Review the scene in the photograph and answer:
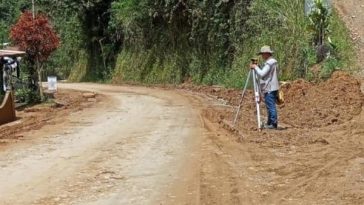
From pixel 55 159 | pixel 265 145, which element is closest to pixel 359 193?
pixel 265 145

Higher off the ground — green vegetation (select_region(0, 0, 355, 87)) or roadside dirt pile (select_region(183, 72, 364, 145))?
green vegetation (select_region(0, 0, 355, 87))

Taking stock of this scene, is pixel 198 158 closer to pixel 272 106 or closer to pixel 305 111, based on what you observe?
pixel 272 106

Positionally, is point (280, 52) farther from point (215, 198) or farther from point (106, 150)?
point (215, 198)

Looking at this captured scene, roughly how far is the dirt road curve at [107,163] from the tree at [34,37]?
6.82 m

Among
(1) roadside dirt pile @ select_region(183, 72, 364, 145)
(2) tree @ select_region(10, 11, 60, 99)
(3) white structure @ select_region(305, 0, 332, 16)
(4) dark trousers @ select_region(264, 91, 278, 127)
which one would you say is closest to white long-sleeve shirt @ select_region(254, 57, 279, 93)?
(4) dark trousers @ select_region(264, 91, 278, 127)

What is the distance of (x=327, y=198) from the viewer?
6945mm

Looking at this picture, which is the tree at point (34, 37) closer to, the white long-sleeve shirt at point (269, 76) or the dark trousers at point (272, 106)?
the white long-sleeve shirt at point (269, 76)

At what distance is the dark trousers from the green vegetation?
6.83m

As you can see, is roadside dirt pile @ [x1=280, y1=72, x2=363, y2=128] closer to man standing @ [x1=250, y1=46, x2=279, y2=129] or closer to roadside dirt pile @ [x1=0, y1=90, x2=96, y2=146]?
man standing @ [x1=250, y1=46, x2=279, y2=129]

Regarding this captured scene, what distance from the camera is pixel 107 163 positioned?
9.82 meters

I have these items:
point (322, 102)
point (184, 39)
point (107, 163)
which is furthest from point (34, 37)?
point (107, 163)

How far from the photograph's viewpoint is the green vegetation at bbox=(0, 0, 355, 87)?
22.2 meters

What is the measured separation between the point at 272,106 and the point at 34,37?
1231 centimetres

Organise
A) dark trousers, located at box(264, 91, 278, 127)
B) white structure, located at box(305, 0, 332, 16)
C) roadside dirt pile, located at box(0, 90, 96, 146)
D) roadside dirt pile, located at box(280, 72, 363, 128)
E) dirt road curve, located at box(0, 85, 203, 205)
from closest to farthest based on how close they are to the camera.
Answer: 1. dirt road curve, located at box(0, 85, 203, 205)
2. dark trousers, located at box(264, 91, 278, 127)
3. roadside dirt pile, located at box(280, 72, 363, 128)
4. roadside dirt pile, located at box(0, 90, 96, 146)
5. white structure, located at box(305, 0, 332, 16)
